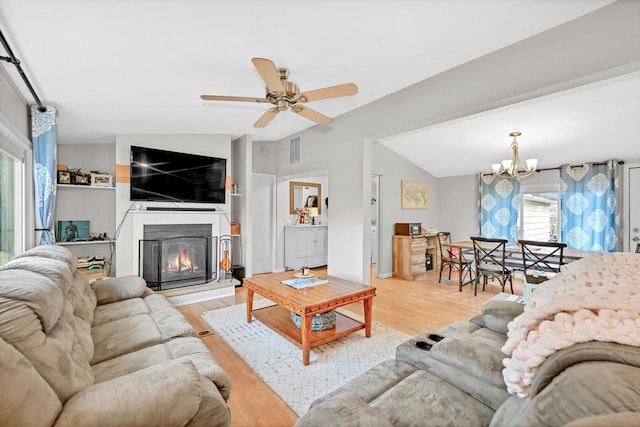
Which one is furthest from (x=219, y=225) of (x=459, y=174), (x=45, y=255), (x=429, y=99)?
(x=459, y=174)

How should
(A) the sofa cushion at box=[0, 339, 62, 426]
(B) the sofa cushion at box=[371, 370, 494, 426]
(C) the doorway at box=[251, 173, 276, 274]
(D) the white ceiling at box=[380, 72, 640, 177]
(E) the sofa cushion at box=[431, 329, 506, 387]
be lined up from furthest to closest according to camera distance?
1. (C) the doorway at box=[251, 173, 276, 274]
2. (D) the white ceiling at box=[380, 72, 640, 177]
3. (E) the sofa cushion at box=[431, 329, 506, 387]
4. (B) the sofa cushion at box=[371, 370, 494, 426]
5. (A) the sofa cushion at box=[0, 339, 62, 426]

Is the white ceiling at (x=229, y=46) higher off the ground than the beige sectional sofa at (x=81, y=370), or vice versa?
the white ceiling at (x=229, y=46)

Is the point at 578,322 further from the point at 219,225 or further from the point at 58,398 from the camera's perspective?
the point at 219,225

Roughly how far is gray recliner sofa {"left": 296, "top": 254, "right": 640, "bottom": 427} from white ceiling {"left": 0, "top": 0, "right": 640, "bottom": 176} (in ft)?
5.89

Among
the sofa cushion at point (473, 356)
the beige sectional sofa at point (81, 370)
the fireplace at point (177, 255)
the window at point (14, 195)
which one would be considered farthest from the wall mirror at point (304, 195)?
the sofa cushion at point (473, 356)

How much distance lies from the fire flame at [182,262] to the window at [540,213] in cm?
600

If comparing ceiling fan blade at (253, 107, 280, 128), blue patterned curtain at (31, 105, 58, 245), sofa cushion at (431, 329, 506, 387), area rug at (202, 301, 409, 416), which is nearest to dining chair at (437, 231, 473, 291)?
area rug at (202, 301, 409, 416)

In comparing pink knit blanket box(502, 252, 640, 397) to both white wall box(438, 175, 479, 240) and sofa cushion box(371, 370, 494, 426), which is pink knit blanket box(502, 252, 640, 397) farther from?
white wall box(438, 175, 479, 240)

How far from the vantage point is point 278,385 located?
207 cm

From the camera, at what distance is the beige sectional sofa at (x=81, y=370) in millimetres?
944

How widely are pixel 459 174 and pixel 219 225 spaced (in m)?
5.13

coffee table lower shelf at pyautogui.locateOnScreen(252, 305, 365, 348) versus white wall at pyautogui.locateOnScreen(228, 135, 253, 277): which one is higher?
white wall at pyautogui.locateOnScreen(228, 135, 253, 277)

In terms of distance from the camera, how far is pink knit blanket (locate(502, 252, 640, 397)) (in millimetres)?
675

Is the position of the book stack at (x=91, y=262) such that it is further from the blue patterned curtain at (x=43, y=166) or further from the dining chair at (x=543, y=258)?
the dining chair at (x=543, y=258)
